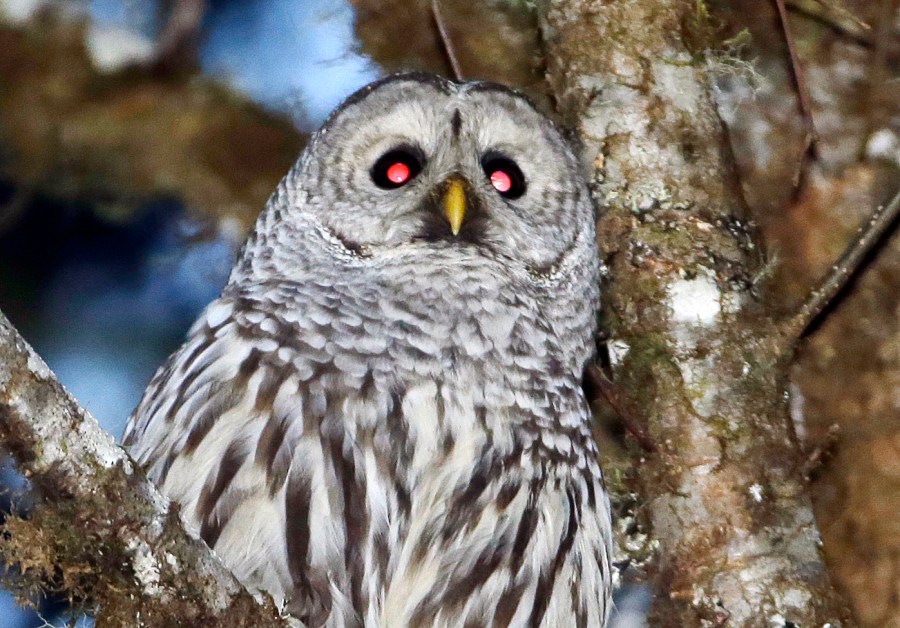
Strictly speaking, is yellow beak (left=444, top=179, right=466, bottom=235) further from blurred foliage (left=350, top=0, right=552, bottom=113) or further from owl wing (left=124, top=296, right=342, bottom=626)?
blurred foliage (left=350, top=0, right=552, bottom=113)

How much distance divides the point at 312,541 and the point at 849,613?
5.11 feet

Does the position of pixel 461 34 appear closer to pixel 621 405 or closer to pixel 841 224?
pixel 841 224

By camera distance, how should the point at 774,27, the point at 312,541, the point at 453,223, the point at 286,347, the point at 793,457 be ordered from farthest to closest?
the point at 774,27 → the point at 793,457 → the point at 453,223 → the point at 286,347 → the point at 312,541

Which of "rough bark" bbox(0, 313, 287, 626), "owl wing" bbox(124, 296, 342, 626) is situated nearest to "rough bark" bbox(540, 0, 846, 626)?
"owl wing" bbox(124, 296, 342, 626)

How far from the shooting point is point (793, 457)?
3857 millimetres

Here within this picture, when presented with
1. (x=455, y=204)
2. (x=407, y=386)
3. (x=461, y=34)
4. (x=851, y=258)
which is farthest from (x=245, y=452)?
(x=461, y=34)

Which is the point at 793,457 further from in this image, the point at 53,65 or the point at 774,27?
the point at 53,65

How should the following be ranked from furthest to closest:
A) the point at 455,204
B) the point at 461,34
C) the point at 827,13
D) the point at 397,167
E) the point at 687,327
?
the point at 461,34 → the point at 827,13 → the point at 687,327 → the point at 397,167 → the point at 455,204

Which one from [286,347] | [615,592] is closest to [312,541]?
[286,347]

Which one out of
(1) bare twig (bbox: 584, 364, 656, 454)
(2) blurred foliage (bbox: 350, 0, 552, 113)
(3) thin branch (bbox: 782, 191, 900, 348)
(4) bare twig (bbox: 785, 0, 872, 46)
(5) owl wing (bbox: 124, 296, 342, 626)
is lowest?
(5) owl wing (bbox: 124, 296, 342, 626)

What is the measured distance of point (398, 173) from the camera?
12.6 ft

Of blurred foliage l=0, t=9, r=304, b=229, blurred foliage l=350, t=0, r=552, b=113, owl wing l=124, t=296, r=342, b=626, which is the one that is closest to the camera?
owl wing l=124, t=296, r=342, b=626

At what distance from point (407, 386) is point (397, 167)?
822 mm

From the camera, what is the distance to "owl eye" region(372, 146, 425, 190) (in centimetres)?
383
